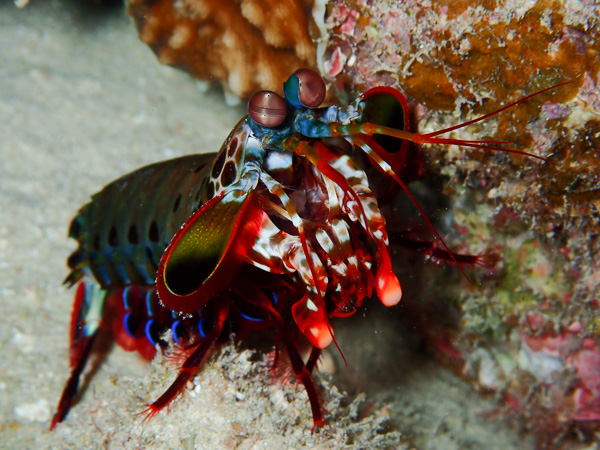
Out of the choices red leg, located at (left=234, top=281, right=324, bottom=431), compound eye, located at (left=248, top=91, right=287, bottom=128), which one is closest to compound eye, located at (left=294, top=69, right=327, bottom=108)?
compound eye, located at (left=248, top=91, right=287, bottom=128)

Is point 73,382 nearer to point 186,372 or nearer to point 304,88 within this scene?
point 186,372

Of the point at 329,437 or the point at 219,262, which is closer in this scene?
the point at 219,262

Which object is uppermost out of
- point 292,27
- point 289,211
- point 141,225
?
point 292,27

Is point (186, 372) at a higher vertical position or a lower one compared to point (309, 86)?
lower

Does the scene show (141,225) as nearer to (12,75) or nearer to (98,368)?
(98,368)

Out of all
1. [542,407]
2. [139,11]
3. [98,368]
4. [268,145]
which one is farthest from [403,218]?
[139,11]

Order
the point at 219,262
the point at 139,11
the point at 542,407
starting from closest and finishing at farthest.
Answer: the point at 219,262, the point at 542,407, the point at 139,11

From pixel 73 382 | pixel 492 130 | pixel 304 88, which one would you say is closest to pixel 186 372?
pixel 304 88
